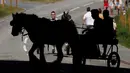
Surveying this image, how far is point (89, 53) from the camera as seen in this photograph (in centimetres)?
1731

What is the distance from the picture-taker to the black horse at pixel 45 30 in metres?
16.3

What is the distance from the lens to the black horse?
1628 centimetres

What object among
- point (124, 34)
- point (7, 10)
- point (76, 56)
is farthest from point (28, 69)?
point (7, 10)

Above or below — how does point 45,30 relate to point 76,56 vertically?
above

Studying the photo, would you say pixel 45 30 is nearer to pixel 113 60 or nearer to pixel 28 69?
pixel 28 69

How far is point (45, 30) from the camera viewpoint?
1633 centimetres

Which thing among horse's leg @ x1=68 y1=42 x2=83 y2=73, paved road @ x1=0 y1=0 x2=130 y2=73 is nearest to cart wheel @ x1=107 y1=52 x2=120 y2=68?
paved road @ x1=0 y1=0 x2=130 y2=73

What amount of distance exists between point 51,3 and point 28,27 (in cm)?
4187

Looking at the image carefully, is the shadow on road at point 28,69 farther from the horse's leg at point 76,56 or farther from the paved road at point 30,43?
the horse's leg at point 76,56

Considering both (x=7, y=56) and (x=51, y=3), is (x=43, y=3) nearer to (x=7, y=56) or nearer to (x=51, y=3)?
(x=51, y=3)

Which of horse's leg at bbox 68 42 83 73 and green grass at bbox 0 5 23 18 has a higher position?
green grass at bbox 0 5 23 18

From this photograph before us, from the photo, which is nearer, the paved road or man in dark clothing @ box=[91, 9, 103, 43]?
man in dark clothing @ box=[91, 9, 103, 43]

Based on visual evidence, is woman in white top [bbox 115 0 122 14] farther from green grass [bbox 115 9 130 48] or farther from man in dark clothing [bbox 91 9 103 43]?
man in dark clothing [bbox 91 9 103 43]

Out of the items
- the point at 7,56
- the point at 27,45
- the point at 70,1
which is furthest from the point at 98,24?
the point at 70,1
